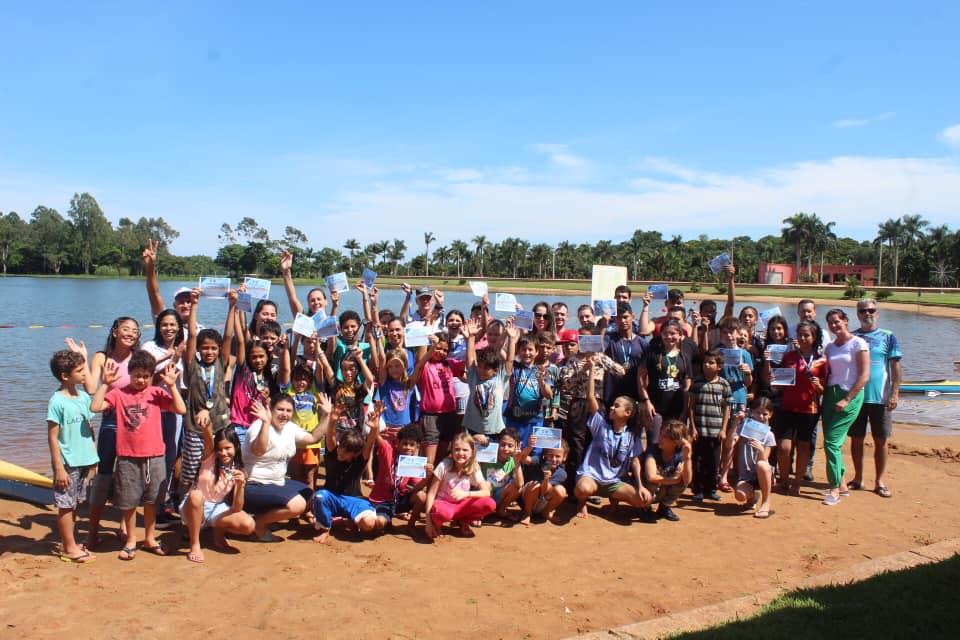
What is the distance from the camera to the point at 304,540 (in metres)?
5.72

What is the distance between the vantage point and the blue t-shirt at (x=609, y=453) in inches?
253

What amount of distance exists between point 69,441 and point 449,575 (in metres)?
2.96

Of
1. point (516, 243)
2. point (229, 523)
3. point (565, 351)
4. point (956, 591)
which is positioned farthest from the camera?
point (516, 243)

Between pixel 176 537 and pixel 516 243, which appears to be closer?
pixel 176 537

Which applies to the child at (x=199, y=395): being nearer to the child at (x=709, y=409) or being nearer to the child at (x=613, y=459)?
the child at (x=613, y=459)

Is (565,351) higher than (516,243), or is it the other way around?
(516,243)

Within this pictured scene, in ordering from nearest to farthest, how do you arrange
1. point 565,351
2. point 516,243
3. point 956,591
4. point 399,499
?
point 956,591 → point 399,499 → point 565,351 → point 516,243

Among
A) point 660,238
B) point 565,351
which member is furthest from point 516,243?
point 565,351

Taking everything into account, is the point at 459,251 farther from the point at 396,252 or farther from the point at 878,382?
the point at 878,382

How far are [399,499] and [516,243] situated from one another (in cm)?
9617

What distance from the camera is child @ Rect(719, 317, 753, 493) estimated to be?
7.05 meters

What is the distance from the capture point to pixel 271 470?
5613mm

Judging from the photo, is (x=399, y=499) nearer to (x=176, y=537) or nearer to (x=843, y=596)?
(x=176, y=537)

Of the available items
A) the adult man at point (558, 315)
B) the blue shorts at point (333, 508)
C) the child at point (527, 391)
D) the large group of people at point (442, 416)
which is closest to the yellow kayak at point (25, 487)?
the large group of people at point (442, 416)
